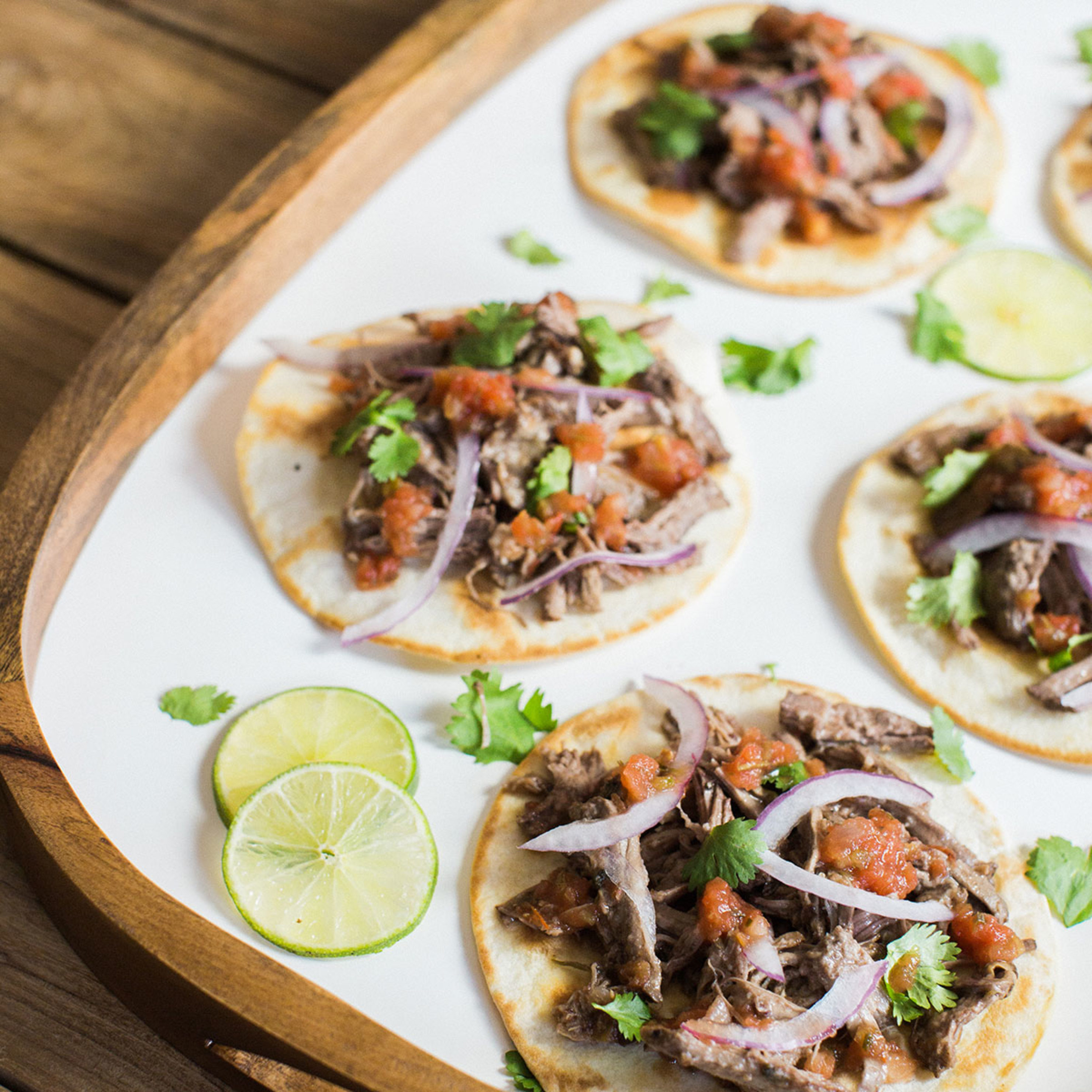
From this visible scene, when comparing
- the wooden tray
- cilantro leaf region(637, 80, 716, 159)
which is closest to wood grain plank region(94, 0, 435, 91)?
the wooden tray

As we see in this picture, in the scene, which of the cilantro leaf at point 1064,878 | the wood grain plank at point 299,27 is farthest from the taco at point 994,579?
the wood grain plank at point 299,27

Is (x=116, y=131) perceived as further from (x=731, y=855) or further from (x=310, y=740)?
(x=731, y=855)

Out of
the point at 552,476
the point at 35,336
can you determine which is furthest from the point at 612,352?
the point at 35,336

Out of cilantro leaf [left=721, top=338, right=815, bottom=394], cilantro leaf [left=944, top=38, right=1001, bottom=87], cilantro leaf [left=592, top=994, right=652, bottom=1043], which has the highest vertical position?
cilantro leaf [left=944, top=38, right=1001, bottom=87]

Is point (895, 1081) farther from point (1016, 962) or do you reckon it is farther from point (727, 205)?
point (727, 205)

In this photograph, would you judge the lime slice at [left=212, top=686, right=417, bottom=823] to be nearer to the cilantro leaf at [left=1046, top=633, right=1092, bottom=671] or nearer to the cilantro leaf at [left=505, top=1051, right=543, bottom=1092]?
the cilantro leaf at [left=505, top=1051, right=543, bottom=1092]

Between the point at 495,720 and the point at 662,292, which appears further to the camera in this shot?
the point at 662,292

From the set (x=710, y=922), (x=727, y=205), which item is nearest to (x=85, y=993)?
(x=710, y=922)
